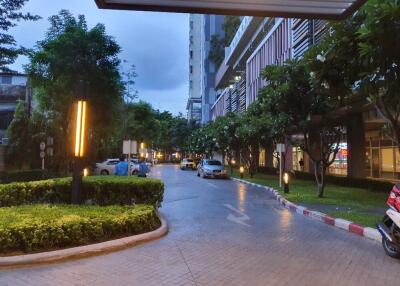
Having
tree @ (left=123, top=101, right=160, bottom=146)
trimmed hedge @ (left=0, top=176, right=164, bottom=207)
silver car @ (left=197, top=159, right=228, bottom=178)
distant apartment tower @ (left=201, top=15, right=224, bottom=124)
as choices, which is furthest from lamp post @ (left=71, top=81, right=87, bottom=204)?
distant apartment tower @ (left=201, top=15, right=224, bottom=124)

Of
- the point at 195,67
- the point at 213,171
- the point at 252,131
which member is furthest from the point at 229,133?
the point at 195,67

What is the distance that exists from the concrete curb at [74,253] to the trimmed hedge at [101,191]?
129 inches

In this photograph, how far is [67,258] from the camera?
778 cm

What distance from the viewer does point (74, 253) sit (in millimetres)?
7910

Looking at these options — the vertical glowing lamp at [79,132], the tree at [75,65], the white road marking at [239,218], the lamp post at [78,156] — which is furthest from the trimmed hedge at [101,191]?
the tree at [75,65]

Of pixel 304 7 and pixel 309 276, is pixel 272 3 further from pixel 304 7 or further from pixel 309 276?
pixel 309 276

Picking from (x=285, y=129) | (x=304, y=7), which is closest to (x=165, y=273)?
(x=304, y=7)

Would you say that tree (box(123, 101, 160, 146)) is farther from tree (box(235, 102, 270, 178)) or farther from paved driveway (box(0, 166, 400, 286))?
paved driveway (box(0, 166, 400, 286))

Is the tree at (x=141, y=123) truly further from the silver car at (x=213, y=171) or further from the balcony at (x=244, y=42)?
the silver car at (x=213, y=171)

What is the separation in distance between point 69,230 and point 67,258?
731 millimetres

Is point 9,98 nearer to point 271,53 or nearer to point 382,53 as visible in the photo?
point 271,53

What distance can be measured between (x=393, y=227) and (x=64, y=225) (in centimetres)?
585

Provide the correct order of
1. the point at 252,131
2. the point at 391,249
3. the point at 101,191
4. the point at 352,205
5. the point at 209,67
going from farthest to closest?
1. the point at 209,67
2. the point at 252,131
3. the point at 352,205
4. the point at 101,191
5. the point at 391,249

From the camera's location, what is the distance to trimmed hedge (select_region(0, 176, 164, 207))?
1240cm
